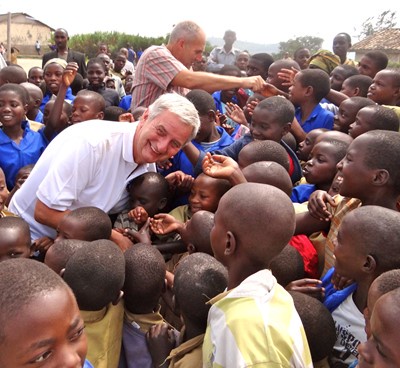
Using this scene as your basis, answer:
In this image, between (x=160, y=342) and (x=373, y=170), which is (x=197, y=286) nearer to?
(x=160, y=342)

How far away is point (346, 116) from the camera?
147 inches

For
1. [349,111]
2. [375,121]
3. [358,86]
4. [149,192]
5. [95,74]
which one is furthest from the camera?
[95,74]

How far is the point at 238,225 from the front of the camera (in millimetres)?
1631

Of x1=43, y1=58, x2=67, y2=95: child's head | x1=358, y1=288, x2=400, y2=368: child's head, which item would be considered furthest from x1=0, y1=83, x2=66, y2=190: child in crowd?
x1=358, y1=288, x2=400, y2=368: child's head

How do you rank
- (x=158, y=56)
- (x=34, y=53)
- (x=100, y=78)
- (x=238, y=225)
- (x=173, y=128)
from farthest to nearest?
1. (x=34, y=53)
2. (x=100, y=78)
3. (x=158, y=56)
4. (x=173, y=128)
5. (x=238, y=225)

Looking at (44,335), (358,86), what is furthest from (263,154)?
(358,86)

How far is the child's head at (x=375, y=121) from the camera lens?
3.14m

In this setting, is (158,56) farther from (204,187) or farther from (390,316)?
(390,316)

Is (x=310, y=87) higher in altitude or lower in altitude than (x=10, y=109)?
higher

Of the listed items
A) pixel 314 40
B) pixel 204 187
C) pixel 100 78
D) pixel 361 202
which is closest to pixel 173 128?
pixel 204 187

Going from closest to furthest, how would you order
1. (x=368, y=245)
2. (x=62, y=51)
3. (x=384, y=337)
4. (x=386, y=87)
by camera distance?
(x=384, y=337)
(x=368, y=245)
(x=386, y=87)
(x=62, y=51)

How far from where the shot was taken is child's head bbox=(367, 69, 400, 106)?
423 centimetres

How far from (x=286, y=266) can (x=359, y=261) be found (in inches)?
14.8

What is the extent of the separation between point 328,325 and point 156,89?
277 cm
